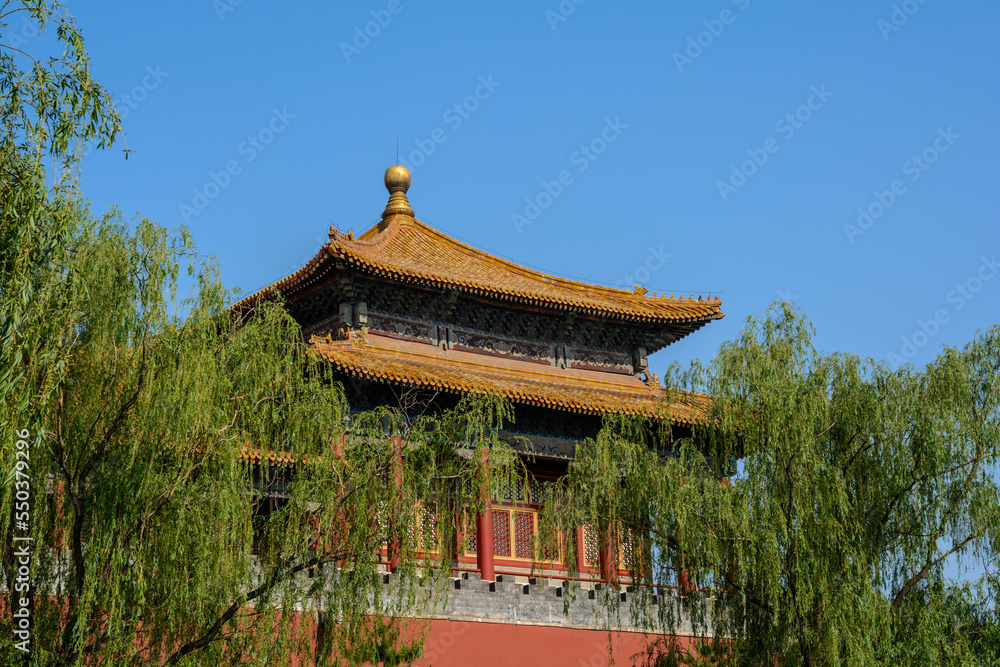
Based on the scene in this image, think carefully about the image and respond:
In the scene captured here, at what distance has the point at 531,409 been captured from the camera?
18172 millimetres

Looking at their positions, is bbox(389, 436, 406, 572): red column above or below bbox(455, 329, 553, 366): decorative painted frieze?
below

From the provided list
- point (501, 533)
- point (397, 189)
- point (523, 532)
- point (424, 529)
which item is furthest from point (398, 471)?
point (397, 189)

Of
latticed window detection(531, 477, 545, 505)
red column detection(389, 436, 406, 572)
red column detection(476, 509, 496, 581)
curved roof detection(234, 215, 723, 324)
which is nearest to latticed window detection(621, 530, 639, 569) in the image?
red column detection(389, 436, 406, 572)

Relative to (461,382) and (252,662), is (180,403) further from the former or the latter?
(461,382)

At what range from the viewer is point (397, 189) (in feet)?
75.2

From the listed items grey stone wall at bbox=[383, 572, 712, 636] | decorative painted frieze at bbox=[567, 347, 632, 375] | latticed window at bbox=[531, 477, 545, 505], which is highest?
decorative painted frieze at bbox=[567, 347, 632, 375]

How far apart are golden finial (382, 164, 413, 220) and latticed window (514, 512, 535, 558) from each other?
697 centimetres

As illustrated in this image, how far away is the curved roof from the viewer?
1823 cm

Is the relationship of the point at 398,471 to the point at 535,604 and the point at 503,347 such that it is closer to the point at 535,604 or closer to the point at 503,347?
the point at 535,604

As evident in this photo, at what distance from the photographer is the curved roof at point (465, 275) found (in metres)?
18.2

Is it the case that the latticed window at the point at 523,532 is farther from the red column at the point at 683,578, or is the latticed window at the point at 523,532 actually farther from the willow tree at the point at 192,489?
the willow tree at the point at 192,489

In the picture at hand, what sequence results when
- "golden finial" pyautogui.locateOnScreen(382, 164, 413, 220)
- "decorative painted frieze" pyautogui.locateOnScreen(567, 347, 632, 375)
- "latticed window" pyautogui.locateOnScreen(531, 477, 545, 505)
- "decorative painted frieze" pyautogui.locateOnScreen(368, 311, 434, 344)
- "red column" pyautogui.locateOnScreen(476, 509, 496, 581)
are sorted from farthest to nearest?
1. "golden finial" pyautogui.locateOnScreen(382, 164, 413, 220)
2. "decorative painted frieze" pyautogui.locateOnScreen(567, 347, 632, 375)
3. "decorative painted frieze" pyautogui.locateOnScreen(368, 311, 434, 344)
4. "latticed window" pyautogui.locateOnScreen(531, 477, 545, 505)
5. "red column" pyautogui.locateOnScreen(476, 509, 496, 581)

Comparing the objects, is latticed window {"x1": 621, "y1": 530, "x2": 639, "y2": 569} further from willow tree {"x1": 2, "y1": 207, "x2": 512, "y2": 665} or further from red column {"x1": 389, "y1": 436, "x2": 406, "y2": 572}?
red column {"x1": 389, "y1": 436, "x2": 406, "y2": 572}

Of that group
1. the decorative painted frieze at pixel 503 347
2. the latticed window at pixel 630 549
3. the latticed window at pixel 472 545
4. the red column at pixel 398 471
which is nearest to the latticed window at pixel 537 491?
the latticed window at pixel 472 545
